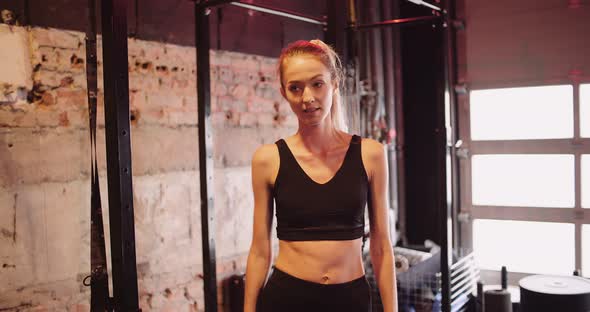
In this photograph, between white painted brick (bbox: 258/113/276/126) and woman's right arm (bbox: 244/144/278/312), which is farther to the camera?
white painted brick (bbox: 258/113/276/126)

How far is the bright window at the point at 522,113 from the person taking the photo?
146 inches

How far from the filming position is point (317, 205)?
155 centimetres

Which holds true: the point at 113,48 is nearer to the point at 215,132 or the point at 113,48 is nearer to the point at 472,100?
the point at 215,132

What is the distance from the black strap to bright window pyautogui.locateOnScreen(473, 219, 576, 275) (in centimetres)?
305

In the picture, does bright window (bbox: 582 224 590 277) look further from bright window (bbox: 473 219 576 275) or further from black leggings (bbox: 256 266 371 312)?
black leggings (bbox: 256 266 371 312)

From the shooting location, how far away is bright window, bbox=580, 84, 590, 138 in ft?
11.8

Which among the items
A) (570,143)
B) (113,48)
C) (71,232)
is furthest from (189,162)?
(570,143)

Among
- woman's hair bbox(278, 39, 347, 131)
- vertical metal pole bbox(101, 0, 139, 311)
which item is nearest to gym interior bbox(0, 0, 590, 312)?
vertical metal pole bbox(101, 0, 139, 311)

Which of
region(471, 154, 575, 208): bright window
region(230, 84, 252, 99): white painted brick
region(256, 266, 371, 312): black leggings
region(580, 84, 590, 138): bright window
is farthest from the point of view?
region(471, 154, 575, 208): bright window

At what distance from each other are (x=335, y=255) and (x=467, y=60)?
2.89m

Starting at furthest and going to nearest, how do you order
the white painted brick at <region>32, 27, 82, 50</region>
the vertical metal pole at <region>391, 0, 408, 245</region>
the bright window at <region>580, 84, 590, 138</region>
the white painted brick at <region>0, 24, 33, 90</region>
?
the vertical metal pole at <region>391, 0, 408, 245</region>
the bright window at <region>580, 84, 590, 138</region>
the white painted brick at <region>32, 27, 82, 50</region>
the white painted brick at <region>0, 24, 33, 90</region>

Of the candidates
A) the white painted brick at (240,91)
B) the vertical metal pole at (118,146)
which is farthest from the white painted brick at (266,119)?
the vertical metal pole at (118,146)

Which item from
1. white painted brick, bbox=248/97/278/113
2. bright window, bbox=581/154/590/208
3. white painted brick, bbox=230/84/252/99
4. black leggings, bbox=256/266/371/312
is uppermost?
white painted brick, bbox=230/84/252/99

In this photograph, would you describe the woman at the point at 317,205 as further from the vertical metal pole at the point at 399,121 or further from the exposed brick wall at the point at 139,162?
the vertical metal pole at the point at 399,121
